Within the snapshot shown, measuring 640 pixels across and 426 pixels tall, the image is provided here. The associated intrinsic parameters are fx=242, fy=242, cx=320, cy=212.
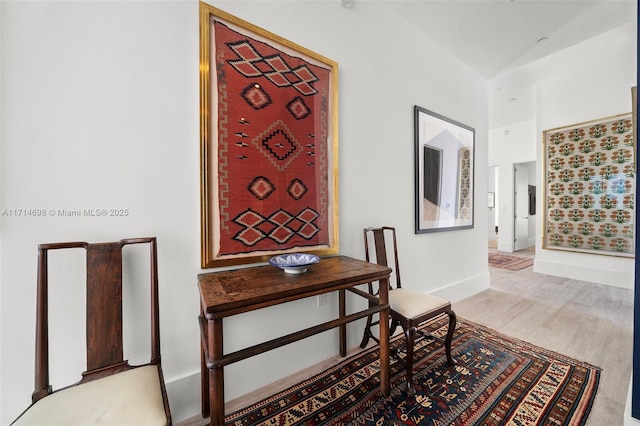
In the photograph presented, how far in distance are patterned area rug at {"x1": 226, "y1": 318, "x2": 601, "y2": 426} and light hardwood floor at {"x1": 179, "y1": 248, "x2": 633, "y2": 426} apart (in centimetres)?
8

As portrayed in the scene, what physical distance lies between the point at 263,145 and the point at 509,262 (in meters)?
5.90

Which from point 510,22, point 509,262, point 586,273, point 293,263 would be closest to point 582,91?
point 510,22

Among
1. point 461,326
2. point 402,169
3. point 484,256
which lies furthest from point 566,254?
point 402,169

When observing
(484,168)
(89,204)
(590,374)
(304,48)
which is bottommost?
(590,374)

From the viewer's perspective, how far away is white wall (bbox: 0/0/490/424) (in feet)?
3.40

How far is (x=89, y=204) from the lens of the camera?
3.80 ft

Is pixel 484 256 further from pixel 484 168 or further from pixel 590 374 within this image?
pixel 590 374

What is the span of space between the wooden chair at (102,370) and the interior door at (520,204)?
7972mm

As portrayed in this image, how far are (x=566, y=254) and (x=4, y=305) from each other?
630 cm

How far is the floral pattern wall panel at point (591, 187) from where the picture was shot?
355 cm

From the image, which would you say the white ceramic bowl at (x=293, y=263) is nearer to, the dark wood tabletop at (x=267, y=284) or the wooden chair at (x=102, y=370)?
the dark wood tabletop at (x=267, y=284)

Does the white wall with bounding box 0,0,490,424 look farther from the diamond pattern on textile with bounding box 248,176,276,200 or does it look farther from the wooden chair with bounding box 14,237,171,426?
the diamond pattern on textile with bounding box 248,176,276,200

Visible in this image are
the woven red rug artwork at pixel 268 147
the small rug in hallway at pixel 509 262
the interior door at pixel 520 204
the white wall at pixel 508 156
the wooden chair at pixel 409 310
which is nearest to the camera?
the woven red rug artwork at pixel 268 147

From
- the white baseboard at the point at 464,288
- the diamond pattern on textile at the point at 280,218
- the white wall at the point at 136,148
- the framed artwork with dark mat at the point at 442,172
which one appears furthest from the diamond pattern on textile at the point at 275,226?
the white baseboard at the point at 464,288
